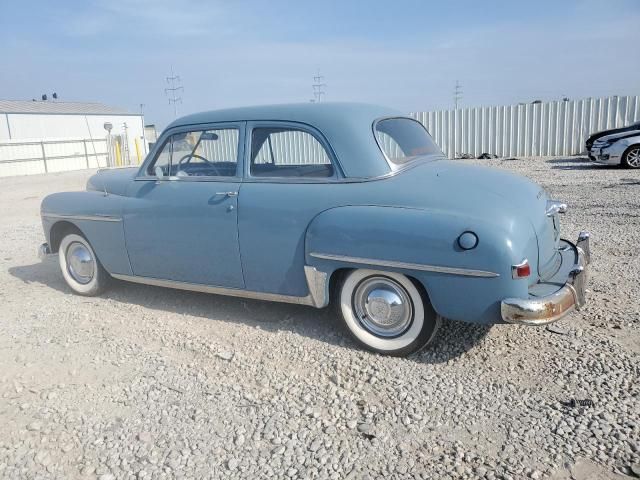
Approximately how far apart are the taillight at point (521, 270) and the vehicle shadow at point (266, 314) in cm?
82

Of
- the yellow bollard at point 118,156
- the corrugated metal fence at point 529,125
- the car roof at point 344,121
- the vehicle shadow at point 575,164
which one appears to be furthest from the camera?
the yellow bollard at point 118,156

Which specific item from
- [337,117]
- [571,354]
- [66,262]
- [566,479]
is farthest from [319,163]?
[66,262]

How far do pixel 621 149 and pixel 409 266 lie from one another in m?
11.6

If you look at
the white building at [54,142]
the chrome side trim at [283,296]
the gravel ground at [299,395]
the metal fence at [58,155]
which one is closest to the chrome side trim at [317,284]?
the chrome side trim at [283,296]

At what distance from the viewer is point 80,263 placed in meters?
5.22

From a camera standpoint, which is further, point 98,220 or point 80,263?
point 80,263

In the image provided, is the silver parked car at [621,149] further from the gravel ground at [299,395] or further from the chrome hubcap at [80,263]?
the chrome hubcap at [80,263]

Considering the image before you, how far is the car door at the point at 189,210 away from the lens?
4059 millimetres

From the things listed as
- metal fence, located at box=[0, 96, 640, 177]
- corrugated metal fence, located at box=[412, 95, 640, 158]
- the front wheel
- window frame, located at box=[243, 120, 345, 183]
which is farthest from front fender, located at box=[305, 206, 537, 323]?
metal fence, located at box=[0, 96, 640, 177]

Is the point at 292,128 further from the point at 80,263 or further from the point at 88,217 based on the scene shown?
the point at 80,263

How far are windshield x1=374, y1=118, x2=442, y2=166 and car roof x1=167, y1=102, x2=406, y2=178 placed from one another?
8cm

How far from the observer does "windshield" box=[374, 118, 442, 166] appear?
3809 millimetres

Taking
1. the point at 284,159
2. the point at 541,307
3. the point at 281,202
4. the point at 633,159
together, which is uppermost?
the point at 284,159

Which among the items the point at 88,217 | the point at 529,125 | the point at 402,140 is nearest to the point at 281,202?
the point at 402,140
